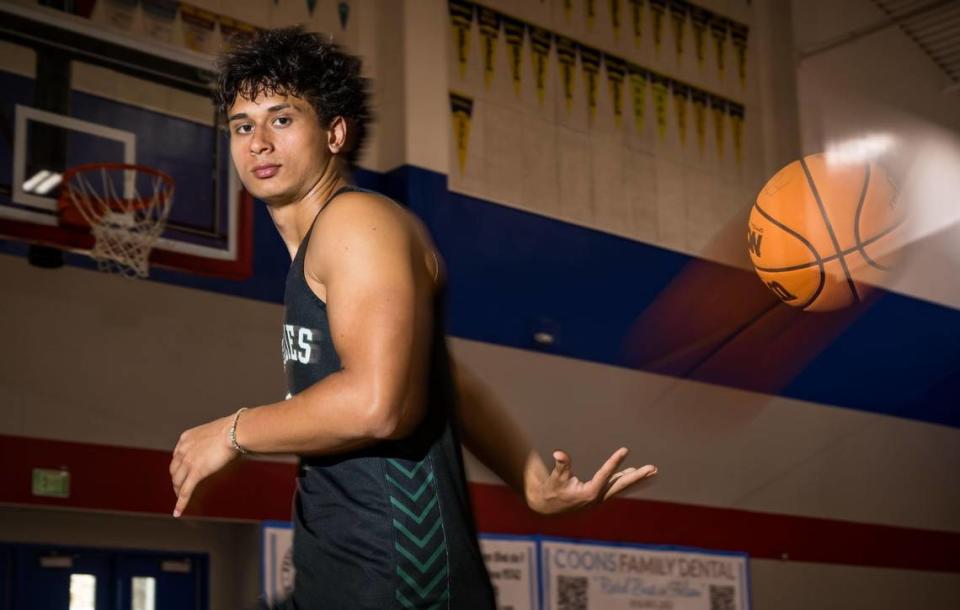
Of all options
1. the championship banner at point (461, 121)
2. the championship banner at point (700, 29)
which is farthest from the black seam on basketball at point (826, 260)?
the championship banner at point (700, 29)

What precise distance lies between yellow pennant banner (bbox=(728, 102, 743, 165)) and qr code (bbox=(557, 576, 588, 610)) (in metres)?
4.77

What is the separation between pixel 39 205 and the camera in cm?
727

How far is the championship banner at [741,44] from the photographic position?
13.2 m

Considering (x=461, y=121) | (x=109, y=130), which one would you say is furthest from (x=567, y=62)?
(x=109, y=130)

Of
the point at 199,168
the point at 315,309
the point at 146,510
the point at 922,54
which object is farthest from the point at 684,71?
the point at 315,309

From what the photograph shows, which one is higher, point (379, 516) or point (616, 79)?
point (616, 79)

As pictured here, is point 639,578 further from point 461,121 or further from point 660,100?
point 660,100

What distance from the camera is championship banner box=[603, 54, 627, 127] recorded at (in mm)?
11898

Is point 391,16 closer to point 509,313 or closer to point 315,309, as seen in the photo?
point 509,313

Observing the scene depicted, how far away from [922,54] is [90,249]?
1106 centimetres

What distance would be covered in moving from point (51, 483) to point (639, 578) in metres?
4.97

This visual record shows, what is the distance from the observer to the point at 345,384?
1982 millimetres

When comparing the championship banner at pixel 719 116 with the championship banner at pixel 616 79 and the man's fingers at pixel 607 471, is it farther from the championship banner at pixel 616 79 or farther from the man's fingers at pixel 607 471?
the man's fingers at pixel 607 471

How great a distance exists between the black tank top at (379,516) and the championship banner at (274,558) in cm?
669
